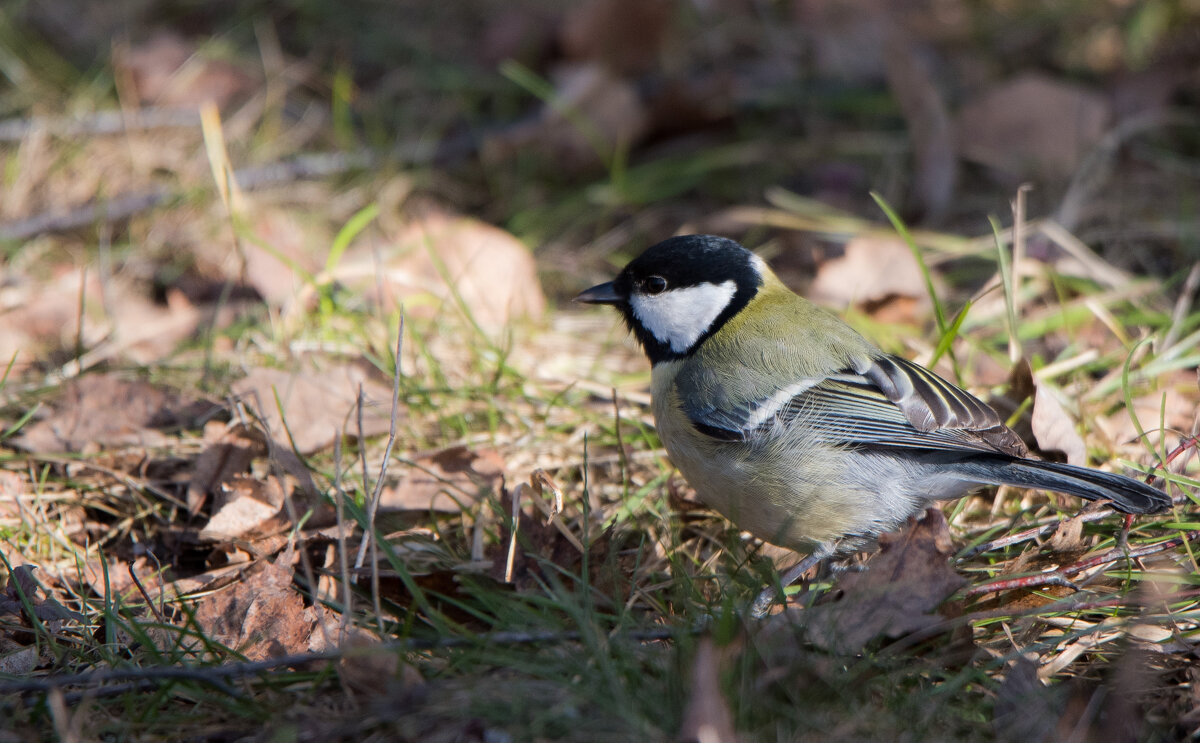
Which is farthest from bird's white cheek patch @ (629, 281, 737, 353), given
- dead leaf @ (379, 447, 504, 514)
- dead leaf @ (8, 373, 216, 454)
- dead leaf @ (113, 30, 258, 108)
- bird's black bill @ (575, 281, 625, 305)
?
dead leaf @ (113, 30, 258, 108)

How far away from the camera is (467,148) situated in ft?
13.7

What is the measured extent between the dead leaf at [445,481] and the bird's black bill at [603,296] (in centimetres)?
49

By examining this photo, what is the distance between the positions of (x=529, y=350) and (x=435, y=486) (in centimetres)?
86

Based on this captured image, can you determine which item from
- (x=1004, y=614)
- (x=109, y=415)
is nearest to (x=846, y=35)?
(x=1004, y=614)

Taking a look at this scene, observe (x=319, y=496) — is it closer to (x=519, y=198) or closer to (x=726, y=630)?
(x=726, y=630)

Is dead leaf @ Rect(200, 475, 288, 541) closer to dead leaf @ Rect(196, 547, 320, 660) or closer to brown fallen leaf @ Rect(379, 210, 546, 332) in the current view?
dead leaf @ Rect(196, 547, 320, 660)

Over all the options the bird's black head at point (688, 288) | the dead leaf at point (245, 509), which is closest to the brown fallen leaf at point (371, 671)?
the dead leaf at point (245, 509)

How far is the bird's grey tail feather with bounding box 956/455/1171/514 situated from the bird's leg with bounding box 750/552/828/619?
0.39 meters

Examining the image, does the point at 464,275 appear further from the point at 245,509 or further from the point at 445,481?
the point at 245,509

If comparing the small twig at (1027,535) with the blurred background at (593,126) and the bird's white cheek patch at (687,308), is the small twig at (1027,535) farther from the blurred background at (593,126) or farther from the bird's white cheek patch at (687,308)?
the blurred background at (593,126)

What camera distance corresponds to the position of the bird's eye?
258 cm

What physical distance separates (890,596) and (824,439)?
500 millimetres

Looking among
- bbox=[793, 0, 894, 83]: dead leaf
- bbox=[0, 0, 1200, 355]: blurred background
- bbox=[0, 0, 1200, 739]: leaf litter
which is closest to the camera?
bbox=[0, 0, 1200, 739]: leaf litter

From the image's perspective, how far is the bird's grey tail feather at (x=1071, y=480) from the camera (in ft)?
6.28
